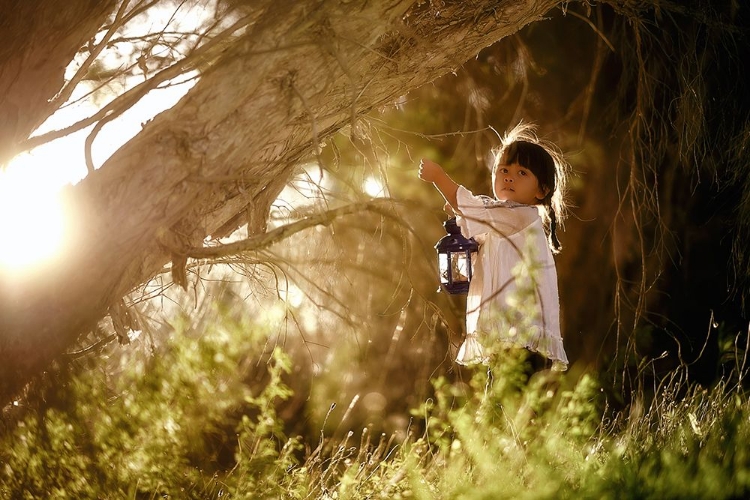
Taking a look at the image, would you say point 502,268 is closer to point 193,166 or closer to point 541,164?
point 541,164

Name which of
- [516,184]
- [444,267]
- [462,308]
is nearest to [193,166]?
[444,267]

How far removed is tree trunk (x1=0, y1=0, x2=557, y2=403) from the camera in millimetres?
2139

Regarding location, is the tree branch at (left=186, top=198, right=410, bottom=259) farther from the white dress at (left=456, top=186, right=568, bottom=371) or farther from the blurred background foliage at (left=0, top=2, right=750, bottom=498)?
the white dress at (left=456, top=186, right=568, bottom=371)

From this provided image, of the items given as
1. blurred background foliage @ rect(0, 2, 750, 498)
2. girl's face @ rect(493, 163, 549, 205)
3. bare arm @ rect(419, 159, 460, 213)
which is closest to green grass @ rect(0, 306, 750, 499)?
blurred background foliage @ rect(0, 2, 750, 498)

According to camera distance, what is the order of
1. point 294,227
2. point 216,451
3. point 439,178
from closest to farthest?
point 294,227, point 216,451, point 439,178

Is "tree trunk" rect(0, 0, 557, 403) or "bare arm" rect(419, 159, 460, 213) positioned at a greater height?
"tree trunk" rect(0, 0, 557, 403)

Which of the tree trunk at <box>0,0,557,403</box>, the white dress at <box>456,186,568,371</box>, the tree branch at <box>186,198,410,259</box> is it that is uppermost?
the tree trunk at <box>0,0,557,403</box>

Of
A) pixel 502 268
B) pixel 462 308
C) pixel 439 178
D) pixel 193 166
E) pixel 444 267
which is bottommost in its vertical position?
pixel 462 308

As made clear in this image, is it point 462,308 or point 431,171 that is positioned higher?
point 431,171

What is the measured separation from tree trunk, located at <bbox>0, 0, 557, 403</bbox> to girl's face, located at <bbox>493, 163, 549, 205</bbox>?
85 cm

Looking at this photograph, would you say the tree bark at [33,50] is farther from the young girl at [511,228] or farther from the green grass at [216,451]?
the young girl at [511,228]

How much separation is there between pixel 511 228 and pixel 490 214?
3.8 inches

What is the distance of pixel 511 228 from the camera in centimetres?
293

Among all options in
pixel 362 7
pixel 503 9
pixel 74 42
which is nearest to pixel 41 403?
pixel 74 42
